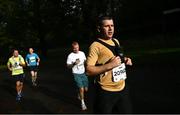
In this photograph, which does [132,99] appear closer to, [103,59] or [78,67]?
[78,67]

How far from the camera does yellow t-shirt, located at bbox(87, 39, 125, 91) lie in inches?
239

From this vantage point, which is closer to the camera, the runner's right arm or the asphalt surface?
the runner's right arm

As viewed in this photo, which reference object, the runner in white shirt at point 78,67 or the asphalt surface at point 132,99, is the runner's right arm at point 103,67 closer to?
the asphalt surface at point 132,99

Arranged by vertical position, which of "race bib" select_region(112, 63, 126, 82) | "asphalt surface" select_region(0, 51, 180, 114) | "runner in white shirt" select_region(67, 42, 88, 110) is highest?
"race bib" select_region(112, 63, 126, 82)

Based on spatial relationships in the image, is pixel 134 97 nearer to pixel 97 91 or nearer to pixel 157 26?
pixel 97 91

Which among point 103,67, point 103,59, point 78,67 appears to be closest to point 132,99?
point 78,67

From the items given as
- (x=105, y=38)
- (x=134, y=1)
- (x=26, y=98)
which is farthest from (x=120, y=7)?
(x=105, y=38)

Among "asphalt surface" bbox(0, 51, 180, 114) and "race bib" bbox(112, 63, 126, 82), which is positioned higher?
"race bib" bbox(112, 63, 126, 82)

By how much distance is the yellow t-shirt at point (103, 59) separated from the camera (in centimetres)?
606

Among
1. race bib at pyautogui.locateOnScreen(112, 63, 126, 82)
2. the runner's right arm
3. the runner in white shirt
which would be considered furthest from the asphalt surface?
the runner's right arm

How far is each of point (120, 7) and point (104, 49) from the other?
196 ft

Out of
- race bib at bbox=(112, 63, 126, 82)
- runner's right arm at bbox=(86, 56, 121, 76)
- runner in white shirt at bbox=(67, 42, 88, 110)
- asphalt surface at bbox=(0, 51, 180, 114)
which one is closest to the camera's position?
runner's right arm at bbox=(86, 56, 121, 76)

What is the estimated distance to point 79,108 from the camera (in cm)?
1207

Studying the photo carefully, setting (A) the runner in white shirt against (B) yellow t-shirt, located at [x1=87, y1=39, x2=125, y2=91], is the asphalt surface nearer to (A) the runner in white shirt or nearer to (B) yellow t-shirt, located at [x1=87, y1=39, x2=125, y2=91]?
(A) the runner in white shirt
